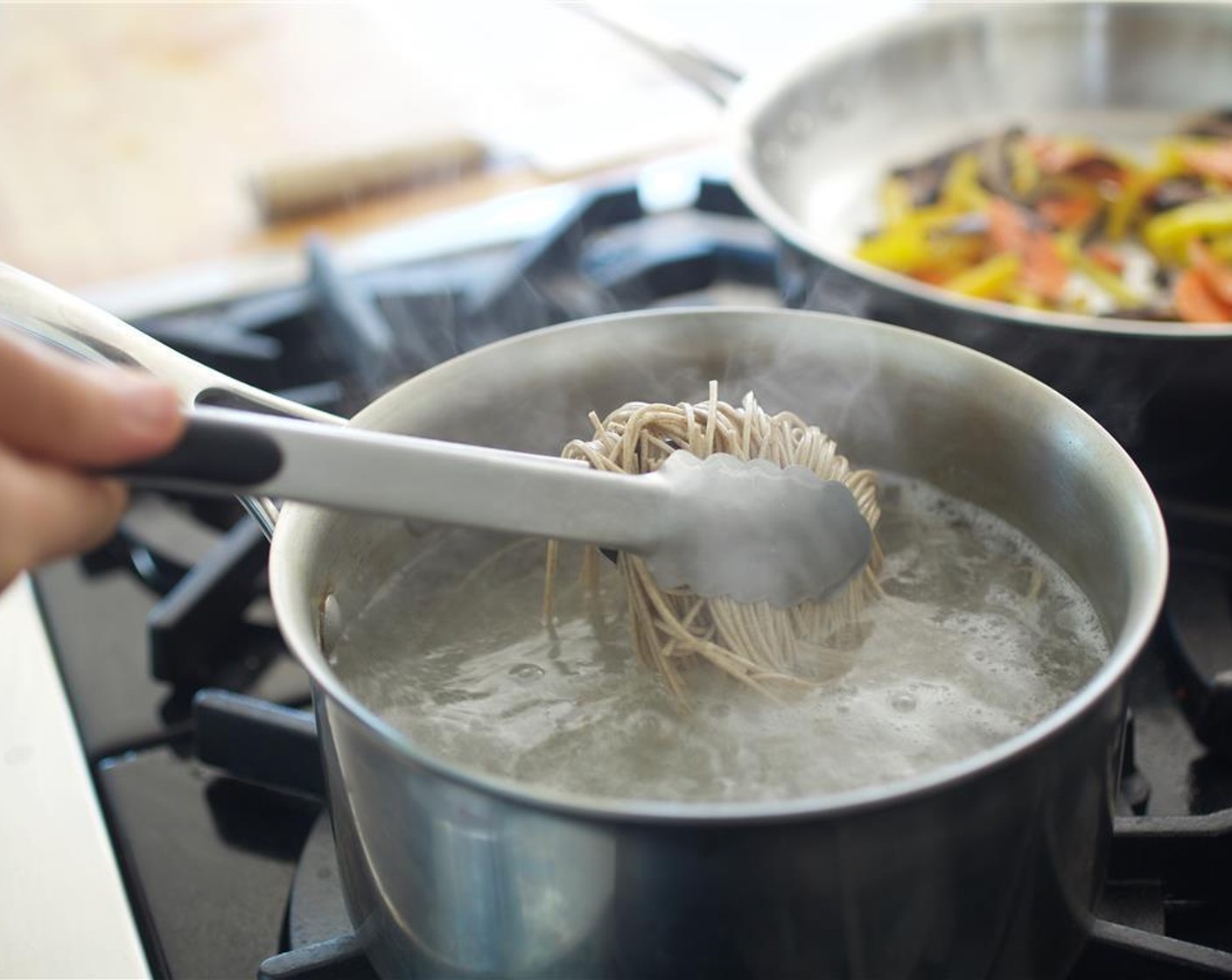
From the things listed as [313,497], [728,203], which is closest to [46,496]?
[313,497]

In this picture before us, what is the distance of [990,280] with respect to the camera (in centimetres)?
112

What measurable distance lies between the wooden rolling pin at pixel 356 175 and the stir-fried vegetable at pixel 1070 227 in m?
0.48

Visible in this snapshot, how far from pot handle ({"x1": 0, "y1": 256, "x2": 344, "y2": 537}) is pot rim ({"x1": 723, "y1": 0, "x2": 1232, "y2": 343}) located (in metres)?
0.44

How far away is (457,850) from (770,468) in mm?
268

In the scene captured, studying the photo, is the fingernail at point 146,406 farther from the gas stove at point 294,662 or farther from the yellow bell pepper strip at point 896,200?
the yellow bell pepper strip at point 896,200

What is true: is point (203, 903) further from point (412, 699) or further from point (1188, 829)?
point (1188, 829)

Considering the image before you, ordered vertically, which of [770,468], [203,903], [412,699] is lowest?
[203,903]

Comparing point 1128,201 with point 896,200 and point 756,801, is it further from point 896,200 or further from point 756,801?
point 756,801

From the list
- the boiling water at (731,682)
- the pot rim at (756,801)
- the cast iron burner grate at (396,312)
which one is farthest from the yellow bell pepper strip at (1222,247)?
the pot rim at (756,801)

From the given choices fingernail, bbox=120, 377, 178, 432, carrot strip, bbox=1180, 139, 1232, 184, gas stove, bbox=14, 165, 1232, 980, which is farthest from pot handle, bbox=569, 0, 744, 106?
fingernail, bbox=120, 377, 178, 432

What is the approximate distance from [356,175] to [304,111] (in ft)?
0.83

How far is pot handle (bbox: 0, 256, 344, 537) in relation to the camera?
0.64m

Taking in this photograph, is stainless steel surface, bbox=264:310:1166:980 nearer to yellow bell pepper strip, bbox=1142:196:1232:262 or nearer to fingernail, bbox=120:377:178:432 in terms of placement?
fingernail, bbox=120:377:178:432

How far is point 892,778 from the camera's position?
61cm
